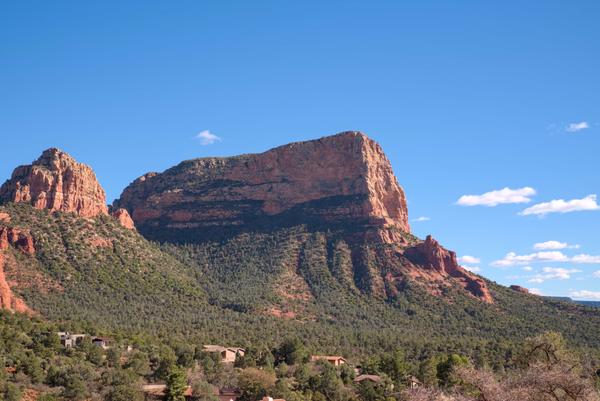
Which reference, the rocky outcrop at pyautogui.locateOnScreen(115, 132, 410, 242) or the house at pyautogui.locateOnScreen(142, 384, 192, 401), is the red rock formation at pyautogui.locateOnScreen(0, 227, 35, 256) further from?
the rocky outcrop at pyautogui.locateOnScreen(115, 132, 410, 242)

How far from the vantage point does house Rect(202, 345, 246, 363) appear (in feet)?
212

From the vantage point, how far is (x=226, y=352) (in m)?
65.8

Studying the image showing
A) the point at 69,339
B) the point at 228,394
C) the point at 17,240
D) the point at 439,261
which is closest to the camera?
the point at 228,394

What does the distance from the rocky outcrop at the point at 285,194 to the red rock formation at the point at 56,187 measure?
28675mm

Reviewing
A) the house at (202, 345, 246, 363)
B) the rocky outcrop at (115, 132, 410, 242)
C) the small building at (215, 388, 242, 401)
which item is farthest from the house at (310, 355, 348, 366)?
the rocky outcrop at (115, 132, 410, 242)

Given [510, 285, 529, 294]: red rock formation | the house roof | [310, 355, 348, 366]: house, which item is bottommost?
the house roof

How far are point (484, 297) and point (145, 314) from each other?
56301 mm

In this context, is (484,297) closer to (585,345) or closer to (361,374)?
(585,345)

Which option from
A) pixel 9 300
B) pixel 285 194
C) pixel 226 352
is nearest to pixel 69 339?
pixel 226 352

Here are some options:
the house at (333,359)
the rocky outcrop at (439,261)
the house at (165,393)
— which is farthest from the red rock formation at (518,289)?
the house at (165,393)

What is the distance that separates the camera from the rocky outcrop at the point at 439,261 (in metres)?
114

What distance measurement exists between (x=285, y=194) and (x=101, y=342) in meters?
83.9

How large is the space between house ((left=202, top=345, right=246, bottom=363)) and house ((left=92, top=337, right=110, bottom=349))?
9499mm

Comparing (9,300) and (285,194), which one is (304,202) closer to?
(285,194)
